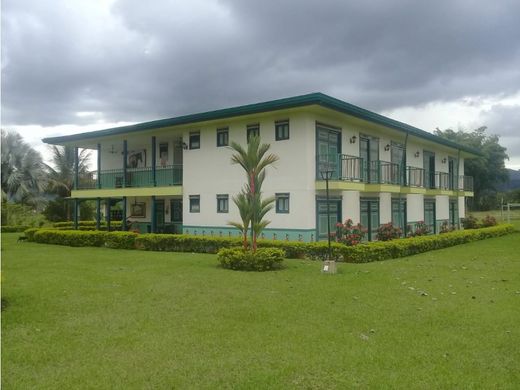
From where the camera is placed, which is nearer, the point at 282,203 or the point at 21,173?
the point at 282,203

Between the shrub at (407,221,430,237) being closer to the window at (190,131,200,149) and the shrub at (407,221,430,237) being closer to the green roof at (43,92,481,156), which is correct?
the green roof at (43,92,481,156)

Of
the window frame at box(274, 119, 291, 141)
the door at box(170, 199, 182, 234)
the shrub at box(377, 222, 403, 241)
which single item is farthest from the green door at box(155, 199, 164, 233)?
the shrub at box(377, 222, 403, 241)

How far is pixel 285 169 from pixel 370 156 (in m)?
5.24

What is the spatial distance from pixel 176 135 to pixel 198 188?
3.26 meters

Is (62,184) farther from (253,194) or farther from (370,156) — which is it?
(253,194)

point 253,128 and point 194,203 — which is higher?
point 253,128

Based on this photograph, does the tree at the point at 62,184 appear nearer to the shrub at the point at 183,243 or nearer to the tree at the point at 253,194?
the shrub at the point at 183,243

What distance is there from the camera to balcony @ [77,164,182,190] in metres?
21.8

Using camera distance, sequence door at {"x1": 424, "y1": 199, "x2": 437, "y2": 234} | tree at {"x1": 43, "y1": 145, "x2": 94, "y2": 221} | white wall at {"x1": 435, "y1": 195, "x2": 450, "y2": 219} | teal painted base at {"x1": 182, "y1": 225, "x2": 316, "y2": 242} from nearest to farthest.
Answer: teal painted base at {"x1": 182, "y1": 225, "x2": 316, "y2": 242}, door at {"x1": 424, "y1": 199, "x2": 437, "y2": 234}, white wall at {"x1": 435, "y1": 195, "x2": 450, "y2": 219}, tree at {"x1": 43, "y1": 145, "x2": 94, "y2": 221}

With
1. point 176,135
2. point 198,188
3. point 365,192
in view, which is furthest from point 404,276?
point 176,135

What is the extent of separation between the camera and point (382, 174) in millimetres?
21203

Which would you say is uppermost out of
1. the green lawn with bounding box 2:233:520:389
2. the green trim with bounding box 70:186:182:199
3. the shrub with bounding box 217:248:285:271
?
the green trim with bounding box 70:186:182:199

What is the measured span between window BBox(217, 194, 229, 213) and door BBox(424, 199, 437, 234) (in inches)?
481

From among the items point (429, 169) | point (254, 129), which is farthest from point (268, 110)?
point (429, 169)
